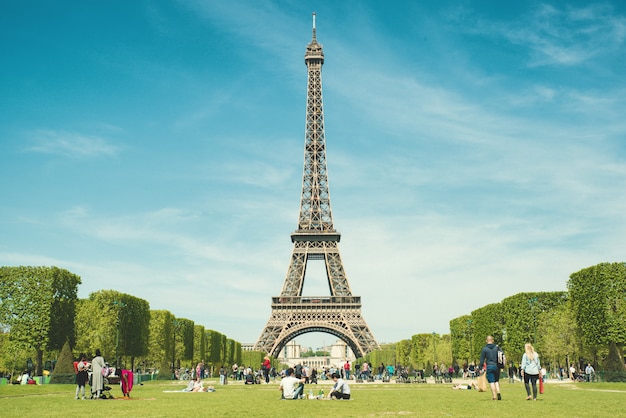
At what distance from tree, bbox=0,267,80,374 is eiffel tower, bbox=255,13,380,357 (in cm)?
3026

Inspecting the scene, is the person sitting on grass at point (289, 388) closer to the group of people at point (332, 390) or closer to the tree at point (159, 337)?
the group of people at point (332, 390)

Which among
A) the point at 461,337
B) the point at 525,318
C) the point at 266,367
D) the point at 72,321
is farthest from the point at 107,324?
the point at 461,337

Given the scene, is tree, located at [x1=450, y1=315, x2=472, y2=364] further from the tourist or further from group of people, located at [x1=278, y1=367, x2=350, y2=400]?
the tourist

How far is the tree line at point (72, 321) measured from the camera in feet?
139

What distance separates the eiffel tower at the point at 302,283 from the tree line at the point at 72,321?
14.1m

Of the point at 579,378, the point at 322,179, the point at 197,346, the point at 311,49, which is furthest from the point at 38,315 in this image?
the point at 311,49

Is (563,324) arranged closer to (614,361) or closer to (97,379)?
(614,361)

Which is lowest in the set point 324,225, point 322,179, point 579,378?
point 579,378

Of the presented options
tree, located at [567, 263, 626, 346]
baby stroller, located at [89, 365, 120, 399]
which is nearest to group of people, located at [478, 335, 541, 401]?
baby stroller, located at [89, 365, 120, 399]

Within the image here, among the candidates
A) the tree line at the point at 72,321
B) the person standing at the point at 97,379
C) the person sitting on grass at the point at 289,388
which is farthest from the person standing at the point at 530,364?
the tree line at the point at 72,321

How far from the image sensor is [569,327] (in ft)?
166

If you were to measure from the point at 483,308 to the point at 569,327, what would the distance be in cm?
836

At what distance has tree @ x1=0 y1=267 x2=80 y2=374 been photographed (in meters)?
42.1

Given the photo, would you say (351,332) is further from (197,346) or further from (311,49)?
(311,49)
